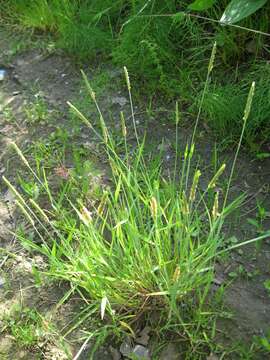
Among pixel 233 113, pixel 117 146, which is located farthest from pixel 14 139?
pixel 233 113

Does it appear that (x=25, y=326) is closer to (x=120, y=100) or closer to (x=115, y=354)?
(x=115, y=354)

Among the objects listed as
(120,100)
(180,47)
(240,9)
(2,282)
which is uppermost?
(240,9)

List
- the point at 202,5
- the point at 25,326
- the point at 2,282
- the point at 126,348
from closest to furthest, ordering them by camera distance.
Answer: the point at 126,348
the point at 25,326
the point at 2,282
the point at 202,5

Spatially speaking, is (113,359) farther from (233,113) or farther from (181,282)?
(233,113)

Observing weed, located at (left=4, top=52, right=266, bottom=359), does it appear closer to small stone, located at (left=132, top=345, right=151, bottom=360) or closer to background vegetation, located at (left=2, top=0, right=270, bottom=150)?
small stone, located at (left=132, top=345, right=151, bottom=360)

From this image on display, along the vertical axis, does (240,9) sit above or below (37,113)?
above

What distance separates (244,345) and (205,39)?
1.67 m

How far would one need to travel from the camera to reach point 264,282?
1.76 meters

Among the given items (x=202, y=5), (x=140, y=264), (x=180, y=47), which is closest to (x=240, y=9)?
(x=202, y=5)

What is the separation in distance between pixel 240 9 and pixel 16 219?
4.70ft

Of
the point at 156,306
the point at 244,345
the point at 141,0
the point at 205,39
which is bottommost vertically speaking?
the point at 244,345

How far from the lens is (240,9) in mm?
2180

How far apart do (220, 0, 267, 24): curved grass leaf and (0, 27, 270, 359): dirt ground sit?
0.57 metres

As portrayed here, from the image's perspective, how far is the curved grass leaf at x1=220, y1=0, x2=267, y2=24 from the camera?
2150 millimetres
